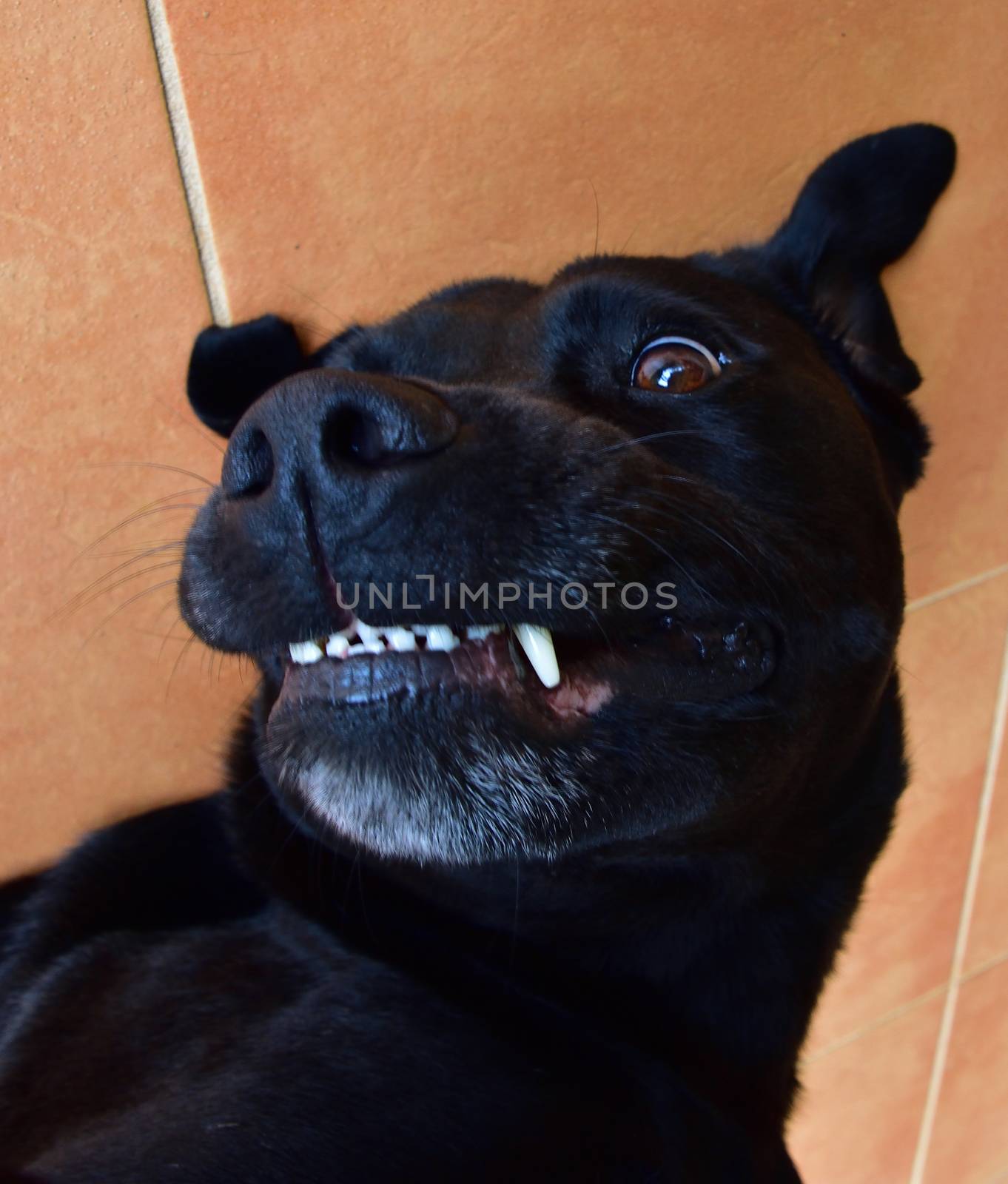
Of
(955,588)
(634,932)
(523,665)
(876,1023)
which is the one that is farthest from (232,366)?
(876,1023)

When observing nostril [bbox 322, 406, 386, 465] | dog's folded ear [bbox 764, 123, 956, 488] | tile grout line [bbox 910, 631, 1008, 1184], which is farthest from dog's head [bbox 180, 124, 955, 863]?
tile grout line [bbox 910, 631, 1008, 1184]

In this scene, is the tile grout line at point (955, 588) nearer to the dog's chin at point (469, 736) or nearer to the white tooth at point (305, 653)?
the dog's chin at point (469, 736)

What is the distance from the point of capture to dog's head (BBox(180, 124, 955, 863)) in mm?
632

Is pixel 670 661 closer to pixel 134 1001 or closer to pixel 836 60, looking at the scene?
pixel 134 1001

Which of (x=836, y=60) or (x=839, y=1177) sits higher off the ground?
(x=836, y=60)

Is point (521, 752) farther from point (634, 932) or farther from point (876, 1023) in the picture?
point (876, 1023)

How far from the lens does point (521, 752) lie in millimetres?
682

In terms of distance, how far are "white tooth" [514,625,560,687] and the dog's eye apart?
0.30m

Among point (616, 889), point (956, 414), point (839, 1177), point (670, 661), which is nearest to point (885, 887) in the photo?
point (839, 1177)

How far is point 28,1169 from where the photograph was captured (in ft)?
2.70

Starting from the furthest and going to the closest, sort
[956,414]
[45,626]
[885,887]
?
[885,887]
[956,414]
[45,626]

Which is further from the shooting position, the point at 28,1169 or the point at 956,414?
the point at 956,414

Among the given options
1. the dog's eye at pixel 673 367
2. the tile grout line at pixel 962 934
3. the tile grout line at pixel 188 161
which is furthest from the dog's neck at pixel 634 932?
the tile grout line at pixel 962 934

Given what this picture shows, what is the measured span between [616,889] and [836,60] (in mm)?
897
